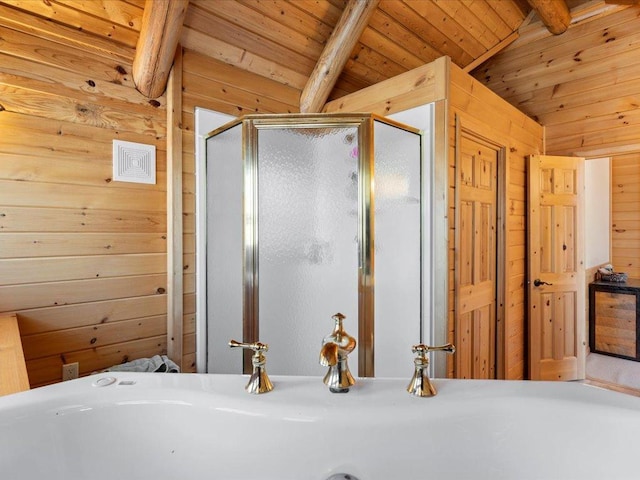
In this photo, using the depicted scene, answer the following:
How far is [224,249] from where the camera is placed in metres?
1.98

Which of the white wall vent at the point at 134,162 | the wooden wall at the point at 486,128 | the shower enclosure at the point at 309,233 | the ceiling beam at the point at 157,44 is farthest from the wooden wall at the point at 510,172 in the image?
the white wall vent at the point at 134,162

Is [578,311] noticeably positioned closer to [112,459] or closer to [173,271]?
[173,271]

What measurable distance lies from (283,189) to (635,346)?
12.0 feet

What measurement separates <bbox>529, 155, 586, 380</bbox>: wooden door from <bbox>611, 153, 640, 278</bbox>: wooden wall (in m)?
1.51

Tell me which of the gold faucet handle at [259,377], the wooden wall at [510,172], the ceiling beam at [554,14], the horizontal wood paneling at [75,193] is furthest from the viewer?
the ceiling beam at [554,14]

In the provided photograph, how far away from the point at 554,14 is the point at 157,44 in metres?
2.88

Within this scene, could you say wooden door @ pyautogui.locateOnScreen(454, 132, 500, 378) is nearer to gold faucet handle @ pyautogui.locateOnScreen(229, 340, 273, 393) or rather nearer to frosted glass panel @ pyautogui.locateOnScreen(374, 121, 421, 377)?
frosted glass panel @ pyautogui.locateOnScreen(374, 121, 421, 377)

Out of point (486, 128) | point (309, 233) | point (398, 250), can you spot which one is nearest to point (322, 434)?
point (309, 233)

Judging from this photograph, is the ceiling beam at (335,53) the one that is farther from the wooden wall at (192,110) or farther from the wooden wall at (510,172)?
the wooden wall at (510,172)

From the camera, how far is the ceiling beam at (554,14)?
254 centimetres

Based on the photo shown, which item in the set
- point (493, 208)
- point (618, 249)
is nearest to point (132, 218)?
point (493, 208)

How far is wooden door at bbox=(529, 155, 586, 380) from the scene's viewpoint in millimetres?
2766

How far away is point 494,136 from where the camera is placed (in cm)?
236

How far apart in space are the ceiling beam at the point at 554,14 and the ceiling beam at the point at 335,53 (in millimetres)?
1484
